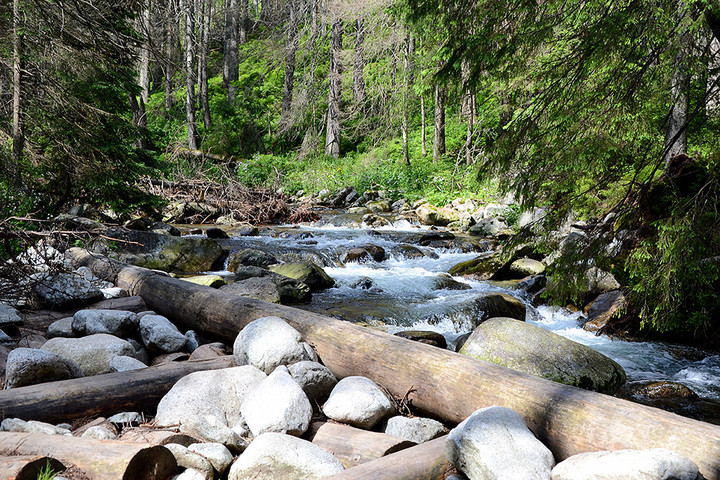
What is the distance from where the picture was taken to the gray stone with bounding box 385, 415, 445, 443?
3215 mm

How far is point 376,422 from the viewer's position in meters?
3.36

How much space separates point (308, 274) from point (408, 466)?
21.3 ft

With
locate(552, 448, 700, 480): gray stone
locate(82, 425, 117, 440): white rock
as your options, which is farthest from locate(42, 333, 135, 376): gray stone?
locate(552, 448, 700, 480): gray stone

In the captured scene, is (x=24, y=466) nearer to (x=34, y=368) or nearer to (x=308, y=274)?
(x=34, y=368)

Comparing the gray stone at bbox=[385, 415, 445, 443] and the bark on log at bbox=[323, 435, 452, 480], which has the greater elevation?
the bark on log at bbox=[323, 435, 452, 480]

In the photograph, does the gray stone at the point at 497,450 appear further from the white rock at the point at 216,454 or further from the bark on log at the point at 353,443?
the white rock at the point at 216,454

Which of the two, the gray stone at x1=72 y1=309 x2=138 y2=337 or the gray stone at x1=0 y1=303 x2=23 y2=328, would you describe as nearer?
the gray stone at x1=0 y1=303 x2=23 y2=328

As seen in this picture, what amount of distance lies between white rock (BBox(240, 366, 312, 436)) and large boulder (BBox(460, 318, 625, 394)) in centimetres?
221

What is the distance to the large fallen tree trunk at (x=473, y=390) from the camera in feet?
8.56

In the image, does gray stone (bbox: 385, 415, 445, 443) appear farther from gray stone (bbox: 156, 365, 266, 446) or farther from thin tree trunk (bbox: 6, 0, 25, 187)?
thin tree trunk (bbox: 6, 0, 25, 187)

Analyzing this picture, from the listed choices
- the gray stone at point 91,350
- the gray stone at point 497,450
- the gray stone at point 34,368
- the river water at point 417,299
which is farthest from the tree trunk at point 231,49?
the gray stone at point 497,450

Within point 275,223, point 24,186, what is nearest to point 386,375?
point 24,186

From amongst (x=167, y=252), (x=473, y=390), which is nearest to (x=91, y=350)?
(x=473, y=390)

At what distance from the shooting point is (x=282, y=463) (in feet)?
8.66
